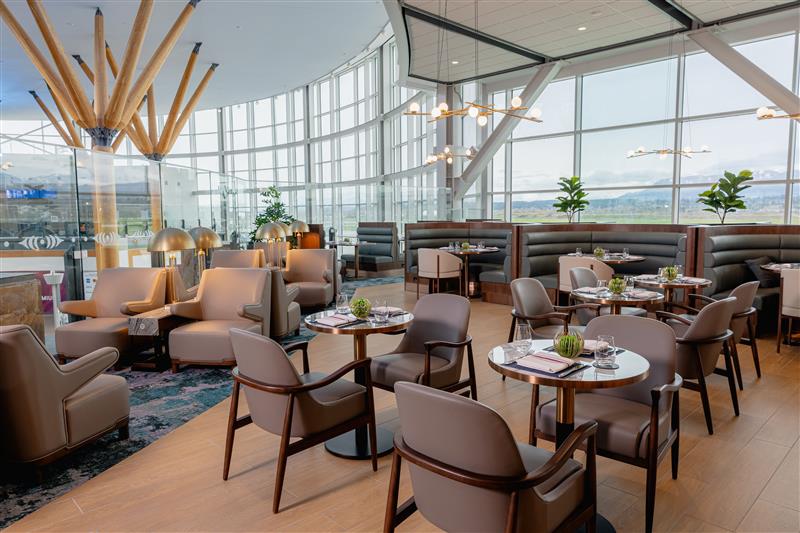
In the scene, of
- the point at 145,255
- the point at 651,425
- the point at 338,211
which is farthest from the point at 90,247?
the point at 338,211

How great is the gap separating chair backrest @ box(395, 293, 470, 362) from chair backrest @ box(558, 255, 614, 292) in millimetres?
3067

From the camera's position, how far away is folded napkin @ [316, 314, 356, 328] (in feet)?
11.1

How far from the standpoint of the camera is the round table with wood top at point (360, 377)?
10.7 feet

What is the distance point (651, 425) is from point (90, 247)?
666cm

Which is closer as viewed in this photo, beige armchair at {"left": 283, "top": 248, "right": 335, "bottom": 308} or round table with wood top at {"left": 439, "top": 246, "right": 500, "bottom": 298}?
beige armchair at {"left": 283, "top": 248, "right": 335, "bottom": 308}

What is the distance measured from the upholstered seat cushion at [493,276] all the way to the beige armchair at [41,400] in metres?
6.36

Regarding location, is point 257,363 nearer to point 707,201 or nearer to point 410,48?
point 707,201

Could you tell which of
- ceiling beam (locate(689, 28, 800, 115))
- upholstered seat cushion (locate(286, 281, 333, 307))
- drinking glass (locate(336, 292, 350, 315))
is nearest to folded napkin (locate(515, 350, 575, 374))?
drinking glass (locate(336, 292, 350, 315))

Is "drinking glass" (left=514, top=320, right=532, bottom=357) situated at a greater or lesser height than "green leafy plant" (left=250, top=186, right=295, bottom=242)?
lesser

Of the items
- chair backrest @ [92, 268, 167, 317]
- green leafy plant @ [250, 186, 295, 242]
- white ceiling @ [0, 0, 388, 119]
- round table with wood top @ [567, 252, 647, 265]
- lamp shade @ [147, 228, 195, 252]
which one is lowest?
chair backrest @ [92, 268, 167, 317]

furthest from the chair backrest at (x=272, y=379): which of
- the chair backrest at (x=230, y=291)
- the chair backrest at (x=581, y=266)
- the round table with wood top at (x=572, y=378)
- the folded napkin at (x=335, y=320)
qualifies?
the chair backrest at (x=581, y=266)

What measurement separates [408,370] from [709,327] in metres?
1.97

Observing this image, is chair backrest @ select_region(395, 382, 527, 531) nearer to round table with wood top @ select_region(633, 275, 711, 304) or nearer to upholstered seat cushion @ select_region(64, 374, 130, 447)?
upholstered seat cushion @ select_region(64, 374, 130, 447)

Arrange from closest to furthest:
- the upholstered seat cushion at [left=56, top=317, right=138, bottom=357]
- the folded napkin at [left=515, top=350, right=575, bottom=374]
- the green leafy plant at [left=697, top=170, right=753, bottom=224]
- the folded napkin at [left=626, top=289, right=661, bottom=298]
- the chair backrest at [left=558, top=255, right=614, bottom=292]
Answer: the folded napkin at [left=515, top=350, right=575, bottom=374], the folded napkin at [left=626, top=289, right=661, bottom=298], the upholstered seat cushion at [left=56, top=317, right=138, bottom=357], the chair backrest at [left=558, top=255, right=614, bottom=292], the green leafy plant at [left=697, top=170, right=753, bottom=224]
